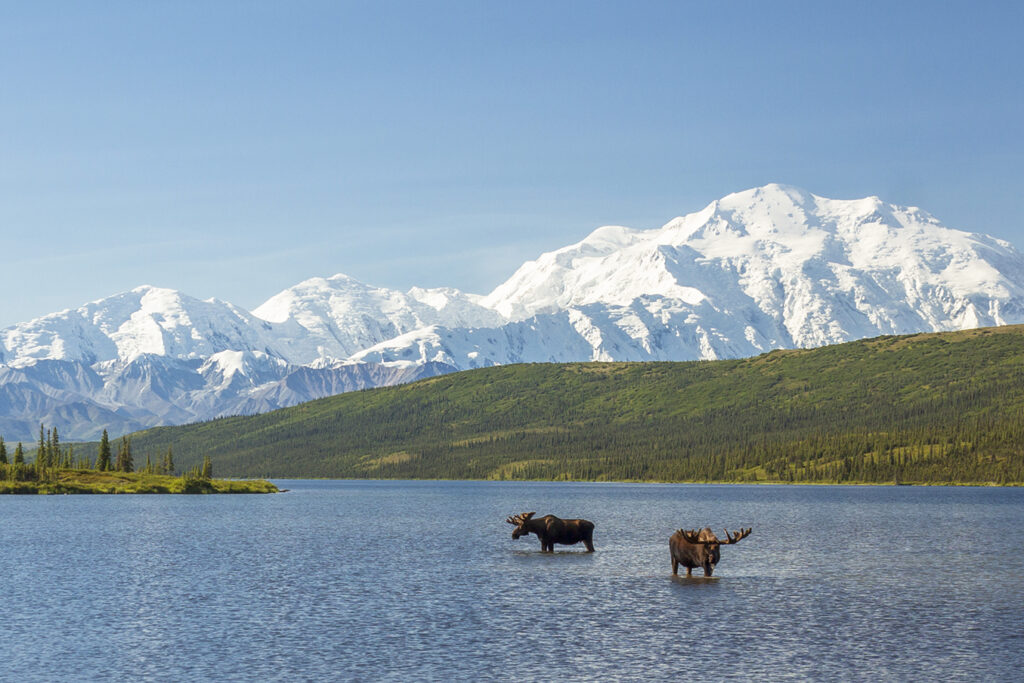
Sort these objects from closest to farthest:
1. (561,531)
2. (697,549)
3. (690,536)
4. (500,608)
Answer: (500,608), (697,549), (690,536), (561,531)

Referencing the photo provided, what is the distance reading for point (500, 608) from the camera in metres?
65.5

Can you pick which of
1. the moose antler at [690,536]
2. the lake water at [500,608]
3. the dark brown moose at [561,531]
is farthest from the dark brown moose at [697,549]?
the dark brown moose at [561,531]

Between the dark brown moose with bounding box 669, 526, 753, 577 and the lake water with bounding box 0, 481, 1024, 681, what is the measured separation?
1.31 m

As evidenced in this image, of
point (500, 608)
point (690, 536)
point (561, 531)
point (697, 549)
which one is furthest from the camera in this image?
point (561, 531)

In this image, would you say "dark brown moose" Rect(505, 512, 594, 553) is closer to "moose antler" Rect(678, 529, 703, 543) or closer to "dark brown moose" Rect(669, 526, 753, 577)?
"dark brown moose" Rect(669, 526, 753, 577)

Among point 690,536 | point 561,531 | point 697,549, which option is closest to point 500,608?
point 697,549

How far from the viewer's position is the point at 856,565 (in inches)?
3511

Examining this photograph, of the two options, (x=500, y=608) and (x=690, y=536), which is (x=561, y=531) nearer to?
(x=690, y=536)

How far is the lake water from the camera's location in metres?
49.0

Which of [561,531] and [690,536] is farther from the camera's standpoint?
[561,531]

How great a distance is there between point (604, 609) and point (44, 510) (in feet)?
457

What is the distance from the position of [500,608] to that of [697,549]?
19.5m

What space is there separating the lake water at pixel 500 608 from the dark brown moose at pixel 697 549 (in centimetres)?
131

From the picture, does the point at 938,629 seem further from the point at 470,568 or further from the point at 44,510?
the point at 44,510
